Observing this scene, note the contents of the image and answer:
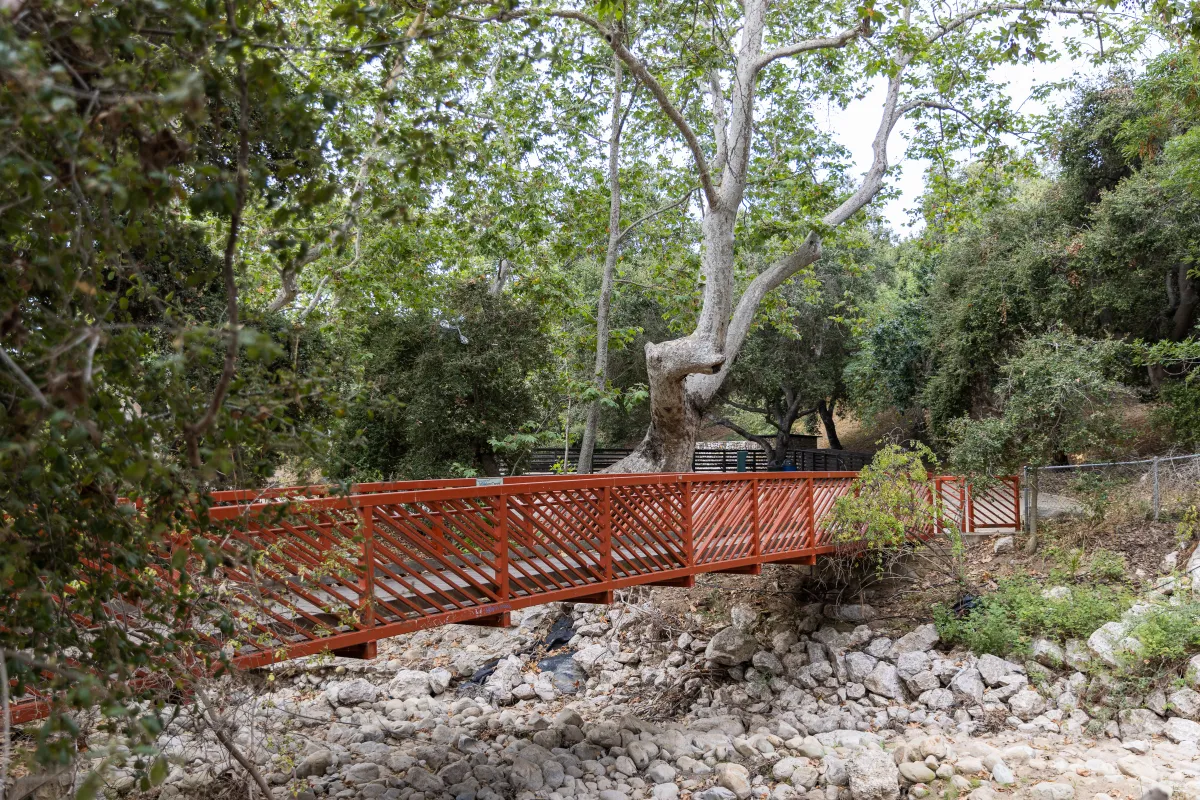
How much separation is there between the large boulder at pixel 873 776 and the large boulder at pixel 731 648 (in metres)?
2.65

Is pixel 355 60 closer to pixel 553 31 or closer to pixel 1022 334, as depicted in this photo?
pixel 553 31

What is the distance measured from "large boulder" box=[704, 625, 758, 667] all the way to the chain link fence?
15.1ft

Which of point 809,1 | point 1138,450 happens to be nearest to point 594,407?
point 809,1

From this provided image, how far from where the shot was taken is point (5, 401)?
265 cm

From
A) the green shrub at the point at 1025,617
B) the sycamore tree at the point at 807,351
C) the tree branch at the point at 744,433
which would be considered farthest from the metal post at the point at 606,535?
the tree branch at the point at 744,433

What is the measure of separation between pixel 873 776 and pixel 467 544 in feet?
13.4

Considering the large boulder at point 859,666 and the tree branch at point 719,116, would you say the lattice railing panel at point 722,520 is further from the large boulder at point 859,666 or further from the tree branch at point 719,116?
the tree branch at point 719,116

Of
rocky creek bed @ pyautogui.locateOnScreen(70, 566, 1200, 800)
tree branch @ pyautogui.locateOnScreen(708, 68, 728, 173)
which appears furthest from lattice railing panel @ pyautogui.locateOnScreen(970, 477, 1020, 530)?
tree branch @ pyautogui.locateOnScreen(708, 68, 728, 173)

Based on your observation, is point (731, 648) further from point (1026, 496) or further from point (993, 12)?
point (993, 12)

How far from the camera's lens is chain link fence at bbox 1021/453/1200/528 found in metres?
10.4

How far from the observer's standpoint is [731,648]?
989cm

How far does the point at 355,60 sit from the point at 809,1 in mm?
10056

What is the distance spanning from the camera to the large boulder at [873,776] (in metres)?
6.68

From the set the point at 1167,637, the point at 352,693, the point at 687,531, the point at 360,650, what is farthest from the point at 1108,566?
the point at 352,693
